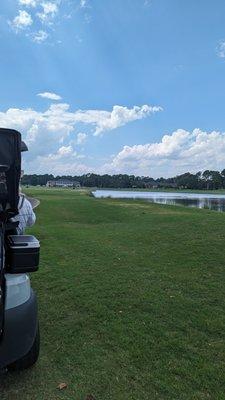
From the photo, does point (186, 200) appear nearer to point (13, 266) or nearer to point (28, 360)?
point (28, 360)

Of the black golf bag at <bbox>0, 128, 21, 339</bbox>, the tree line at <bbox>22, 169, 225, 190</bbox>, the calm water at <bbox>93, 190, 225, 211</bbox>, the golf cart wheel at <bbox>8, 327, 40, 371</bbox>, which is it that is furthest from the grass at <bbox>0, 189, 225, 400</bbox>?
the tree line at <bbox>22, 169, 225, 190</bbox>

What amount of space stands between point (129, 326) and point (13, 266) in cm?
230

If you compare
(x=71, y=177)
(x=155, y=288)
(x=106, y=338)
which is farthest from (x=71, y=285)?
(x=71, y=177)

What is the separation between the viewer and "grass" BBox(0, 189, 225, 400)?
389 cm

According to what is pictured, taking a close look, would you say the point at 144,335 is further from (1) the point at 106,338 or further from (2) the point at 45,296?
(2) the point at 45,296

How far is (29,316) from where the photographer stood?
146 inches

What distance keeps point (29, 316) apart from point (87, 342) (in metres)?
1.33

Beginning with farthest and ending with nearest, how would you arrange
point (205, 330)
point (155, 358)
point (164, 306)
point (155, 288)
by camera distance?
point (155, 288) → point (164, 306) → point (205, 330) → point (155, 358)

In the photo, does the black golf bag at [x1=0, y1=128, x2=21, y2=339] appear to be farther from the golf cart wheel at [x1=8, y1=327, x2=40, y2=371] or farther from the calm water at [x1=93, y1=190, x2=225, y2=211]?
the calm water at [x1=93, y1=190, x2=225, y2=211]

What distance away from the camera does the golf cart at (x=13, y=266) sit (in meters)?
3.41

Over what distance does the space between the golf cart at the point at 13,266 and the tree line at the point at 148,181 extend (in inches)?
6129

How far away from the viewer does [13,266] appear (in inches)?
139

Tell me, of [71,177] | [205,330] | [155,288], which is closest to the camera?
[205,330]

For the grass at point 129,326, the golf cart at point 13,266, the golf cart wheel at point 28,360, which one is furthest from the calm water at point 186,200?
the golf cart at point 13,266
